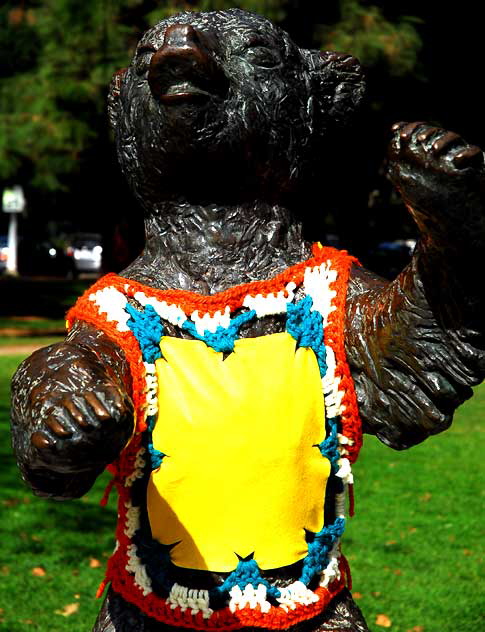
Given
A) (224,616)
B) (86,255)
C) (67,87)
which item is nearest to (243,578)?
(224,616)

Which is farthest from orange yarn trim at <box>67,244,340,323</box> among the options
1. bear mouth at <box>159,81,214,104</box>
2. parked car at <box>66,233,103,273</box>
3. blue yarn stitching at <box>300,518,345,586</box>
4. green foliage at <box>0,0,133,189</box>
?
parked car at <box>66,233,103,273</box>

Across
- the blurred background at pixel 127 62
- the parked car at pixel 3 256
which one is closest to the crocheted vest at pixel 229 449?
the blurred background at pixel 127 62

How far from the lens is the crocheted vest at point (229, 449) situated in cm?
214

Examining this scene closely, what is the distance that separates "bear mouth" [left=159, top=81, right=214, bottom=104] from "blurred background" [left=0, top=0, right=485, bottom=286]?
7.61 m

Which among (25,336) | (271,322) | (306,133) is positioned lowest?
(25,336)

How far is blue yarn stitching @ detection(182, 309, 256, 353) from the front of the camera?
2.18 metres

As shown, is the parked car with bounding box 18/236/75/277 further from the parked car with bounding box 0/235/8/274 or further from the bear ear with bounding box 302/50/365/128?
the bear ear with bounding box 302/50/365/128

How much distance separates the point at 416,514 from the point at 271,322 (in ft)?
15.3

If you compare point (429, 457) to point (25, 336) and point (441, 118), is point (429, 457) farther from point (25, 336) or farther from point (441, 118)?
point (25, 336)

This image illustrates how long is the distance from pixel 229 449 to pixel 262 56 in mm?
927

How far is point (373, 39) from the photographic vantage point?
434 inches

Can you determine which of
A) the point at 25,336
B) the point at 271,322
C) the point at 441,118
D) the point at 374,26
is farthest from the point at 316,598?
the point at 25,336

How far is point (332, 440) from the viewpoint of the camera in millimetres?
2229

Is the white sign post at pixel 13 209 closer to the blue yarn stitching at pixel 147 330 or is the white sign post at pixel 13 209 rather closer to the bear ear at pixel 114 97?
the bear ear at pixel 114 97
